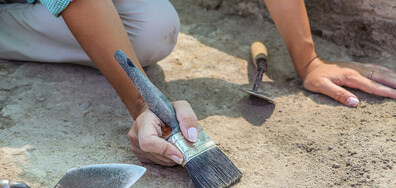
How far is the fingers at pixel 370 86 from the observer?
1926 millimetres

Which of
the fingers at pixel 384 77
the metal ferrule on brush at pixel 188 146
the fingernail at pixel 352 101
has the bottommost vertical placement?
the fingernail at pixel 352 101

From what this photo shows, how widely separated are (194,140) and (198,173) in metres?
0.11

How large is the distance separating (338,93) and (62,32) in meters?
1.32

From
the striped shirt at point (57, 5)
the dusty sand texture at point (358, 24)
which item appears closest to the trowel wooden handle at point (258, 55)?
the dusty sand texture at point (358, 24)

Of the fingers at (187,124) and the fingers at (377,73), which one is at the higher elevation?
the fingers at (187,124)

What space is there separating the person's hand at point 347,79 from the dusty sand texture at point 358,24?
36cm

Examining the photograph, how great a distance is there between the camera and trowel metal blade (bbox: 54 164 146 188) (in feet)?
4.40

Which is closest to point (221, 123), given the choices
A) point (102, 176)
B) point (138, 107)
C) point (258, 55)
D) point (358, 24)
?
point (138, 107)

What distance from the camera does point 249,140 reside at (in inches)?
69.3

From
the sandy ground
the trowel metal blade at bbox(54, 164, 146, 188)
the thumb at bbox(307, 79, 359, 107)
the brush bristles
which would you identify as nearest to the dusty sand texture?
the sandy ground

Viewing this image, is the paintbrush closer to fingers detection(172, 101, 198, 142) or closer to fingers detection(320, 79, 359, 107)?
fingers detection(172, 101, 198, 142)

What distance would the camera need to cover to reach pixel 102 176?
137cm

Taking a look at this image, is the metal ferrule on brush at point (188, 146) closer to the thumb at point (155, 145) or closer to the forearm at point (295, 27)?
the thumb at point (155, 145)

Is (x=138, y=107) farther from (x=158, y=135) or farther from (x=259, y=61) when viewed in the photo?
(x=259, y=61)
